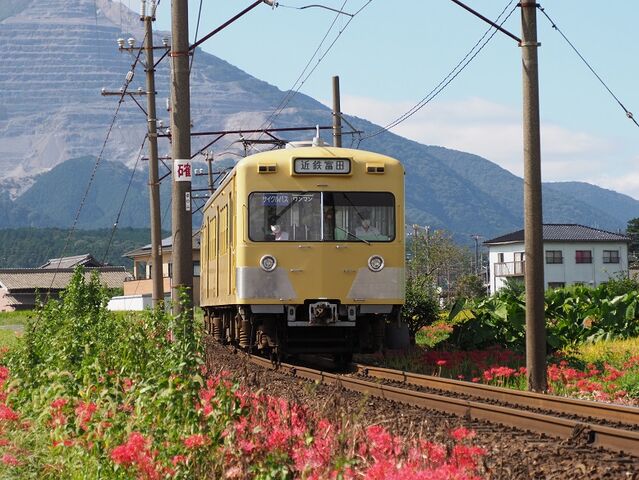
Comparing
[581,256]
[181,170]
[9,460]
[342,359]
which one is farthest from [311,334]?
[581,256]

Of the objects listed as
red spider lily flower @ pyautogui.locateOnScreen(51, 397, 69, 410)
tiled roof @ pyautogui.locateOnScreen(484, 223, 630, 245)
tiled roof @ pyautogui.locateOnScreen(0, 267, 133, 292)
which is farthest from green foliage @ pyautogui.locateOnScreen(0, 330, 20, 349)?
tiled roof @ pyautogui.locateOnScreen(0, 267, 133, 292)

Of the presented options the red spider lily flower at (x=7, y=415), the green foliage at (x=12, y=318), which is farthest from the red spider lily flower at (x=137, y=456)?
the green foliage at (x=12, y=318)

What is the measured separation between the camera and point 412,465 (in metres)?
6.26

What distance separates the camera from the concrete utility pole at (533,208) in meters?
14.8

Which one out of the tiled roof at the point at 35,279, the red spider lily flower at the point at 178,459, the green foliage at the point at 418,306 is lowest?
the red spider lily flower at the point at 178,459

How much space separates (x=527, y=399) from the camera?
41.8 ft

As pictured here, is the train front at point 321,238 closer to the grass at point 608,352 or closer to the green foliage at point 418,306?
the grass at point 608,352

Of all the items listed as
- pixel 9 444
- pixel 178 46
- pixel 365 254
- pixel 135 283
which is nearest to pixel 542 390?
pixel 365 254

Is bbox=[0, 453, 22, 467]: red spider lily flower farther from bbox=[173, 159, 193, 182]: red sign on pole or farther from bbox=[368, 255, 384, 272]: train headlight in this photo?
bbox=[368, 255, 384, 272]: train headlight

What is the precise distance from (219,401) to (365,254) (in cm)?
1060

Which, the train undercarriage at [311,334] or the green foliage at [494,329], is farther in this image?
the green foliage at [494,329]

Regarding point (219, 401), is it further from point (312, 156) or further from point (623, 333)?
point (623, 333)

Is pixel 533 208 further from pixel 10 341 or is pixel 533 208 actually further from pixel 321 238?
pixel 10 341

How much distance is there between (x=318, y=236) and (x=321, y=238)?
6cm
